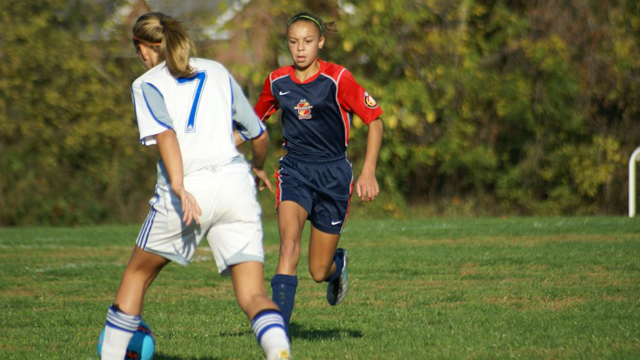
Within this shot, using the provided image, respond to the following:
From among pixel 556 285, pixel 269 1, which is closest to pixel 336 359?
pixel 556 285

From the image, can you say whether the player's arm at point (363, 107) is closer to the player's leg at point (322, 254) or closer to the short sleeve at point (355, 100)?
the short sleeve at point (355, 100)

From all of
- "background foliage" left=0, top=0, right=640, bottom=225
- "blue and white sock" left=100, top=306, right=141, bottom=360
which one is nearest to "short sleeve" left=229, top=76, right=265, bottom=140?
"blue and white sock" left=100, top=306, right=141, bottom=360

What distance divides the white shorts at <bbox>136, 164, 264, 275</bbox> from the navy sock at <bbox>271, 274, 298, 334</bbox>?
118 centimetres

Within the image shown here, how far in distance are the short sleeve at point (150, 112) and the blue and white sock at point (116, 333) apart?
891 millimetres

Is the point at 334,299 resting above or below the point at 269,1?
below

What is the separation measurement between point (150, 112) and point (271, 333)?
118 centimetres

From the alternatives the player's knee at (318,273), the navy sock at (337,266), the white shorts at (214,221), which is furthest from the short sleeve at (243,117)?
the navy sock at (337,266)

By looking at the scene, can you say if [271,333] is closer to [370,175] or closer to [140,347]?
[140,347]

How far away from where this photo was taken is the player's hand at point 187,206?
403cm

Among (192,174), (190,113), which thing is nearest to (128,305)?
(192,174)

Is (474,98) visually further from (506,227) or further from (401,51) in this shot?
(506,227)

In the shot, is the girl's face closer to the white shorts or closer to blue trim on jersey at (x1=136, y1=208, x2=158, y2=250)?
the white shorts

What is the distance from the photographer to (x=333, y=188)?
611 centimetres

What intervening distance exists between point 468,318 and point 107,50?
16084 mm
